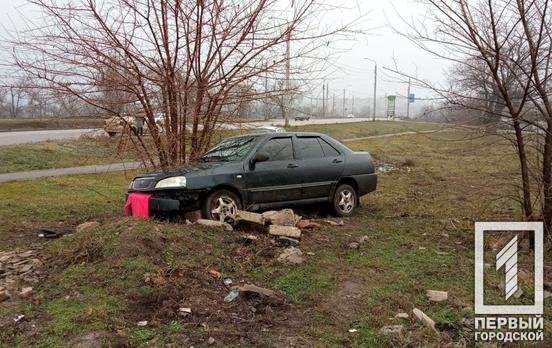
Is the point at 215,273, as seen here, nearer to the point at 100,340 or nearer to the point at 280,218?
the point at 100,340

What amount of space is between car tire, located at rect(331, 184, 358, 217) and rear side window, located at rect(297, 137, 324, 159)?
756 mm

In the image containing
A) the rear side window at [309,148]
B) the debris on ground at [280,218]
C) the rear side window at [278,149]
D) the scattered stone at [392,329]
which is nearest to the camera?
the scattered stone at [392,329]

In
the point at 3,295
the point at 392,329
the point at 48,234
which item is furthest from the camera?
the point at 48,234

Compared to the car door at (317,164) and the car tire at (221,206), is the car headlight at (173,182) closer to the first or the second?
the car tire at (221,206)

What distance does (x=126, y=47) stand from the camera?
28.3ft

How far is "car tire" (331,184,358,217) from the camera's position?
9195 millimetres

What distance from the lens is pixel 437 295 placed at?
5.06 meters

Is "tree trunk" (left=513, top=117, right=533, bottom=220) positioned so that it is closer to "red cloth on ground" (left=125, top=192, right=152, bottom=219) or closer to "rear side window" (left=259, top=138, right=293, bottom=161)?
"rear side window" (left=259, top=138, right=293, bottom=161)

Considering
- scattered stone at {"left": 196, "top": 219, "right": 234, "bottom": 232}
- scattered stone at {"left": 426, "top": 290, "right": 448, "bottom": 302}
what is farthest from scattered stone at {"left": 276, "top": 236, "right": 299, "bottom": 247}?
scattered stone at {"left": 426, "top": 290, "right": 448, "bottom": 302}

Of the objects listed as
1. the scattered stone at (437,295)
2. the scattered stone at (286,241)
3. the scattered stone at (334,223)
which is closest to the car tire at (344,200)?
the scattered stone at (334,223)

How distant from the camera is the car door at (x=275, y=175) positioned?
8.09 meters

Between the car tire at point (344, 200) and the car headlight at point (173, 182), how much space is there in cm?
295

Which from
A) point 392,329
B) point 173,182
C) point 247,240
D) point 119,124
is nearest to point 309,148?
point 173,182

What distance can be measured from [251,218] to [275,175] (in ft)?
3.98
